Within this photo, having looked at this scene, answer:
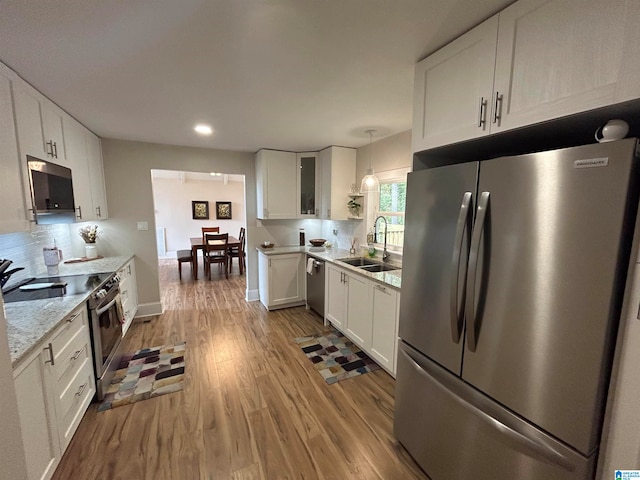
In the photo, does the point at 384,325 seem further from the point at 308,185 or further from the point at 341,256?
the point at 308,185

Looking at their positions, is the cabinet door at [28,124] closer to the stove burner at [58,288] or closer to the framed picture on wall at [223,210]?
the stove burner at [58,288]

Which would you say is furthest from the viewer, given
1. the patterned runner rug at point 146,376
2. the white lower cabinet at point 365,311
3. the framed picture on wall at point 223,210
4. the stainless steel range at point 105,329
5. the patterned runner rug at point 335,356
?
the framed picture on wall at point 223,210

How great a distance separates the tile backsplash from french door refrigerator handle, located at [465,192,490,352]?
2881 millimetres

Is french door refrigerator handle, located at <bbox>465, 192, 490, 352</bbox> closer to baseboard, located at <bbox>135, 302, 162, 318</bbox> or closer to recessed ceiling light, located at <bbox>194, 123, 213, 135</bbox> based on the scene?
recessed ceiling light, located at <bbox>194, 123, 213, 135</bbox>

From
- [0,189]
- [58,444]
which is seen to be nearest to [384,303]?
[58,444]

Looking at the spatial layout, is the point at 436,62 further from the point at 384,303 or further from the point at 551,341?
the point at 384,303

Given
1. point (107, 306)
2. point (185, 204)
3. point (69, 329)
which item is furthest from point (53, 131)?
point (185, 204)

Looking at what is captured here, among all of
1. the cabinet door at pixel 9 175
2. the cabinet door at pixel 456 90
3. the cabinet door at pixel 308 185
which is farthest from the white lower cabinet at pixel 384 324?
the cabinet door at pixel 9 175

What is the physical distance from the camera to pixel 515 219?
101 cm

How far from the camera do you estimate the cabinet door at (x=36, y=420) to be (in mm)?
1190

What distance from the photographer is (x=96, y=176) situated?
3.05 metres

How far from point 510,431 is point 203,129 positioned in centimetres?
333

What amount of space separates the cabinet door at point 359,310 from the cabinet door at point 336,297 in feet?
0.33

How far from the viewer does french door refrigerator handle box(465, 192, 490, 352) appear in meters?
1.10
